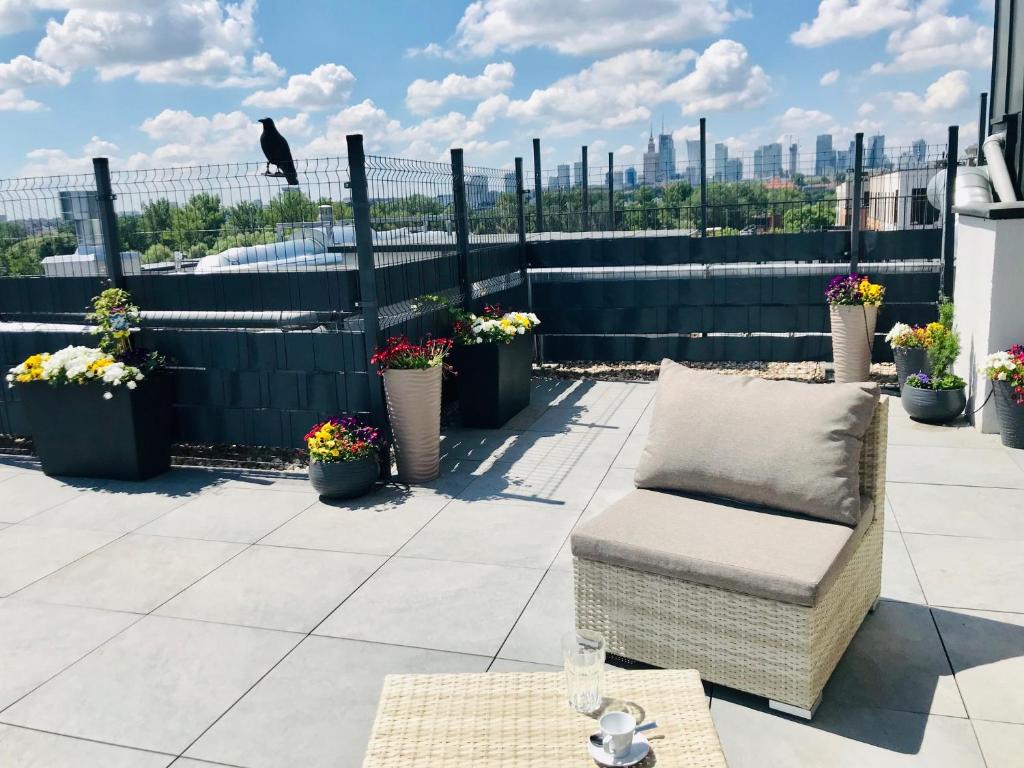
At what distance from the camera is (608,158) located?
9.42 metres

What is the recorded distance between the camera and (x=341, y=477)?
495 cm

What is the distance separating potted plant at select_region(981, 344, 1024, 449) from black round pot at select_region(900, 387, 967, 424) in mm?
476

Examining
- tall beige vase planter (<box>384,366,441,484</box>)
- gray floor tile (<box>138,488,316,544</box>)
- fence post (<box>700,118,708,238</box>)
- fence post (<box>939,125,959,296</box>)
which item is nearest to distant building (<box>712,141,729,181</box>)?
fence post (<box>700,118,708,238</box>)

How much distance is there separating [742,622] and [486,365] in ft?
13.1

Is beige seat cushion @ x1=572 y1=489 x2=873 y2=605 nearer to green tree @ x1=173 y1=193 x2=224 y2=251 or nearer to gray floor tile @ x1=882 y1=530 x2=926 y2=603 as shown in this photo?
gray floor tile @ x1=882 y1=530 x2=926 y2=603

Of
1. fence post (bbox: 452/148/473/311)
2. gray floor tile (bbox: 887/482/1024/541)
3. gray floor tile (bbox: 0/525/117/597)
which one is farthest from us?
fence post (bbox: 452/148/473/311)

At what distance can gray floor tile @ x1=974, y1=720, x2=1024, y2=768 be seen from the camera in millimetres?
2463

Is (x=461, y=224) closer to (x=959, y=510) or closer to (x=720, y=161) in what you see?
(x=720, y=161)

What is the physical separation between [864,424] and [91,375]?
470cm

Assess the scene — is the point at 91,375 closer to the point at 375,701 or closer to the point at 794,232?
the point at 375,701

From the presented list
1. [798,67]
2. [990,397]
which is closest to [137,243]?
[990,397]

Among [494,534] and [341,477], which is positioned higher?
[341,477]

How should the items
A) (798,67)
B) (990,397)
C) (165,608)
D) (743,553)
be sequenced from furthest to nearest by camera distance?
(798,67) < (990,397) < (165,608) < (743,553)

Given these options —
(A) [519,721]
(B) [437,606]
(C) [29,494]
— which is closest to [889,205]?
(B) [437,606]
